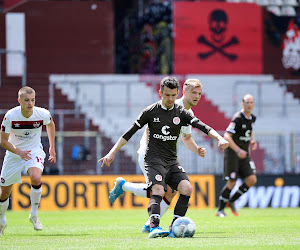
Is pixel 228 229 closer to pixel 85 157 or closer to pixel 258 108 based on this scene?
pixel 85 157

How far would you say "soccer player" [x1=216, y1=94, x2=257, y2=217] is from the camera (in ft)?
49.5

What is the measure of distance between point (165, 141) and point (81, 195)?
979 centimetres

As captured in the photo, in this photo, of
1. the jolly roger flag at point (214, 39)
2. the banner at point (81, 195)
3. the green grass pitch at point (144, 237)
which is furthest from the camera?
the jolly roger flag at point (214, 39)

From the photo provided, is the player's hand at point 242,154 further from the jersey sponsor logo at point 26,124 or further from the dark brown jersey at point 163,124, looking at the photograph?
the dark brown jersey at point 163,124

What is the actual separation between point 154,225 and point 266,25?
2305cm

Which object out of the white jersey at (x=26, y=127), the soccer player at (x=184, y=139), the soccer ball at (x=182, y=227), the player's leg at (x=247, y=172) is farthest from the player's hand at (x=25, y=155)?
the player's leg at (x=247, y=172)

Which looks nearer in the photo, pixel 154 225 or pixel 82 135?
pixel 154 225

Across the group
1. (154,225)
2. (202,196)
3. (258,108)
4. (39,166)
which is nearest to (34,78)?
(258,108)

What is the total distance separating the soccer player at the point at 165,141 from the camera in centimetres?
954

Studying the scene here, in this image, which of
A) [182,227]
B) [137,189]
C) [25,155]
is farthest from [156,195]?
[25,155]

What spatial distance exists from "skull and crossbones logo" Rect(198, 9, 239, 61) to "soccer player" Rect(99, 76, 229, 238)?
21.2m

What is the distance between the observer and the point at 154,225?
9.34 m

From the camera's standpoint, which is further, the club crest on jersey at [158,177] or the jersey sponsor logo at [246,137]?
the jersey sponsor logo at [246,137]

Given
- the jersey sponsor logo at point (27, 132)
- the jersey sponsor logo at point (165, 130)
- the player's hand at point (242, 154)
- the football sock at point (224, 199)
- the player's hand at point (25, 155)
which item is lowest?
the football sock at point (224, 199)
